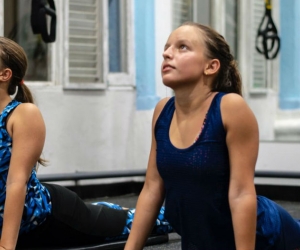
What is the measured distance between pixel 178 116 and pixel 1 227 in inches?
37.5

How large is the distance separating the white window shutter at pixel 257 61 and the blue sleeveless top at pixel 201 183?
4.65 meters

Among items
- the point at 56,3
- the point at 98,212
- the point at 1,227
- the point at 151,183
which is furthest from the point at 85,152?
the point at 151,183

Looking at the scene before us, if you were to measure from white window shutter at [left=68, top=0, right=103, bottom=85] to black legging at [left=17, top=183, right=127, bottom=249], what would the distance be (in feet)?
8.61

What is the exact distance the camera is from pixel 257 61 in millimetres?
6922

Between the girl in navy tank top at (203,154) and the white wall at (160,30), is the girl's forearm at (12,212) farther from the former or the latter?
A: the white wall at (160,30)

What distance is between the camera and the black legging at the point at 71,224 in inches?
125

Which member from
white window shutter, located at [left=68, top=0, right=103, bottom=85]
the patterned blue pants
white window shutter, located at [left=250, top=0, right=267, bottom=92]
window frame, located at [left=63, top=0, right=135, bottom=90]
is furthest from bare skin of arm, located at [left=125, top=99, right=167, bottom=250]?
white window shutter, located at [left=250, top=0, right=267, bottom=92]

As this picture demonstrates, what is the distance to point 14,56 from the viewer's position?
2855 millimetres

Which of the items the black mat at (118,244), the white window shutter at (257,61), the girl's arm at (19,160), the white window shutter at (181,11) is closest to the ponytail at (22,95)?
the girl's arm at (19,160)

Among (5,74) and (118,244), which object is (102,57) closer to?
(118,244)

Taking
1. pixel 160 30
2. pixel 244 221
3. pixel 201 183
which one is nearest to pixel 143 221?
pixel 201 183

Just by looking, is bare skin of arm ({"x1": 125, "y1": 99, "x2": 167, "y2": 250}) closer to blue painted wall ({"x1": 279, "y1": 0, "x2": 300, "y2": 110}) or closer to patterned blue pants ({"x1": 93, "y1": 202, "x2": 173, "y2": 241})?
patterned blue pants ({"x1": 93, "y1": 202, "x2": 173, "y2": 241})

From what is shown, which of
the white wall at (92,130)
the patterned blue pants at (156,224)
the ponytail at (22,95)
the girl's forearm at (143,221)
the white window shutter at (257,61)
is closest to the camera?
the girl's forearm at (143,221)

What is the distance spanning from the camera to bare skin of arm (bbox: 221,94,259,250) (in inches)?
83.9
